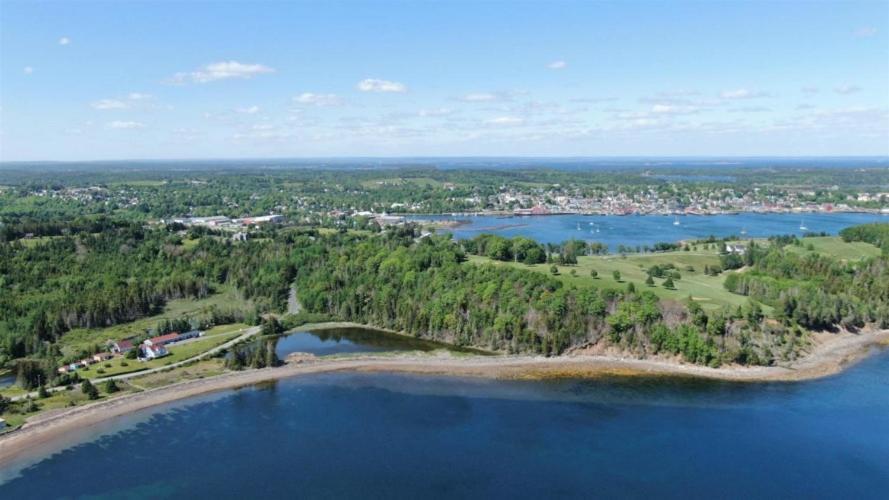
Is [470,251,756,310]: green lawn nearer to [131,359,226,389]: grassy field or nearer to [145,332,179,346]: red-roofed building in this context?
[131,359,226,389]: grassy field

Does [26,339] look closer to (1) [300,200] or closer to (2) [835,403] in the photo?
(2) [835,403]

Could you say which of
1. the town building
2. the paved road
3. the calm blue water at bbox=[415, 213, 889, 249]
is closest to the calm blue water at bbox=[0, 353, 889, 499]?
the paved road

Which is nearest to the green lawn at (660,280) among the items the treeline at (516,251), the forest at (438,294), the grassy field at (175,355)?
the treeline at (516,251)

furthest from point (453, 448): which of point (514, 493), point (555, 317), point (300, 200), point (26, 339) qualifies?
point (300, 200)

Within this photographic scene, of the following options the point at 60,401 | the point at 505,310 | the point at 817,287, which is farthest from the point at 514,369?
the point at 817,287

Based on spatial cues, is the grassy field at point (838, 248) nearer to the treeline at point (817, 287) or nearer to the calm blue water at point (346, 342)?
the treeline at point (817, 287)

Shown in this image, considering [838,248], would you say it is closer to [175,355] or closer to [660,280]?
[660,280]
